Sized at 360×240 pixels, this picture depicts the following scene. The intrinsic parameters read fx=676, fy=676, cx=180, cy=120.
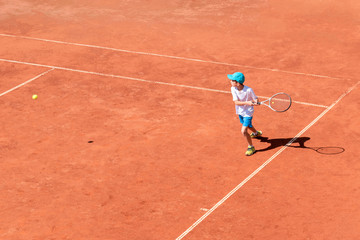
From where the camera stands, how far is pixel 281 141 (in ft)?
44.2

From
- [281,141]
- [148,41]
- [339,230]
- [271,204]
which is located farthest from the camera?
[148,41]

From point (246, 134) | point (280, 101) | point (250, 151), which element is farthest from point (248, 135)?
point (280, 101)

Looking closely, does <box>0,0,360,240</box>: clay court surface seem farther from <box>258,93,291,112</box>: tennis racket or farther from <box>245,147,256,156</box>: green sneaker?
<box>258,93,291,112</box>: tennis racket

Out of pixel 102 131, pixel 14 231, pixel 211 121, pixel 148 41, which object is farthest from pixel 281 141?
pixel 148 41

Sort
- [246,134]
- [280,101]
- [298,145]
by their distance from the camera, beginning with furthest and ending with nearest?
[298,145] < [280,101] < [246,134]

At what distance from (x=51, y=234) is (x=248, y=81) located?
761 centimetres

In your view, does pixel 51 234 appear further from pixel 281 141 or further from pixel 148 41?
Result: pixel 148 41

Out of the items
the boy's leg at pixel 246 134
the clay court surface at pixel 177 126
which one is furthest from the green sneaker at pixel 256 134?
the boy's leg at pixel 246 134

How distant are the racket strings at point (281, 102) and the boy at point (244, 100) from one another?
48 centimetres

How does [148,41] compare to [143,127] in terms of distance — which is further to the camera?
[148,41]

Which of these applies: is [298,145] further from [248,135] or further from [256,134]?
[248,135]

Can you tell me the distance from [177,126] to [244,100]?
1.91m

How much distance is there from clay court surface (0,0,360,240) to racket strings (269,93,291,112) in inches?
29.4

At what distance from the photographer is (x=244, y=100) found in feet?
42.4
